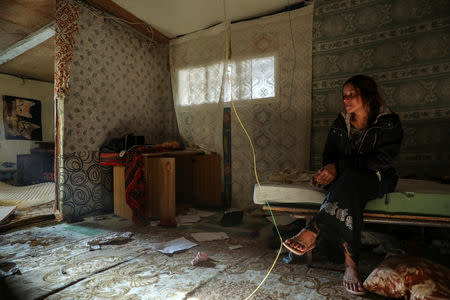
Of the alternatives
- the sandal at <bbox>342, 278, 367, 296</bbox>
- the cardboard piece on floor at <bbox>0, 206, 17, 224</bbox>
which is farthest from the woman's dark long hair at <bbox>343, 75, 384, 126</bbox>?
the cardboard piece on floor at <bbox>0, 206, 17, 224</bbox>

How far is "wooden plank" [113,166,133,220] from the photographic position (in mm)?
3041

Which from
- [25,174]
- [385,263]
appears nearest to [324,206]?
[385,263]

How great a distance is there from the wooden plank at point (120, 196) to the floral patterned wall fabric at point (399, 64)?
2.24m

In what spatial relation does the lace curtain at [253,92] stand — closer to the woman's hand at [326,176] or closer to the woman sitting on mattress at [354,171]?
the woman sitting on mattress at [354,171]

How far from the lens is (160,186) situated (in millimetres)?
2910

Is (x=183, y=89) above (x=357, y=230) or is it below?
above

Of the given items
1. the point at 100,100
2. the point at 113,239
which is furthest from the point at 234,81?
the point at 113,239

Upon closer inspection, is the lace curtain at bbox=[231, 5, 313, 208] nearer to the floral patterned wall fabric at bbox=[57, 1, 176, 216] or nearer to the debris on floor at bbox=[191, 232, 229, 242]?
the debris on floor at bbox=[191, 232, 229, 242]

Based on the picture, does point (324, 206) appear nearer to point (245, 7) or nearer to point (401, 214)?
point (401, 214)

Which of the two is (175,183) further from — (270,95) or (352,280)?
(352,280)

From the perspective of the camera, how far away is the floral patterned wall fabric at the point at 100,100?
2.97 metres

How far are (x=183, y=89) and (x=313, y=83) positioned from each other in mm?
1902

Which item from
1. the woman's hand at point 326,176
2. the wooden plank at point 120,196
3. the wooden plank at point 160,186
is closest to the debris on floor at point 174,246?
the wooden plank at point 160,186

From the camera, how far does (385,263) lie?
1.49m
